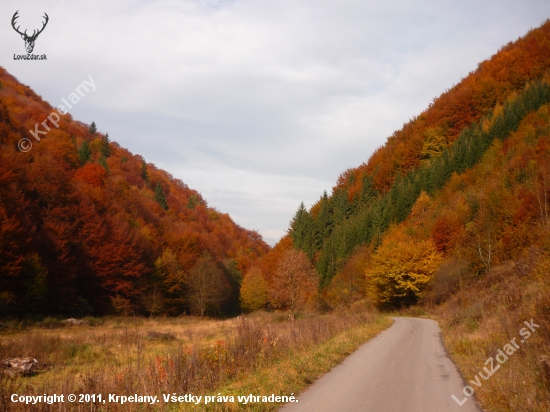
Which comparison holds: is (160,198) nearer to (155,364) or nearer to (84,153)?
(84,153)

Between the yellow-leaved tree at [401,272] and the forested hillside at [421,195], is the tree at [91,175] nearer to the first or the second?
the forested hillside at [421,195]

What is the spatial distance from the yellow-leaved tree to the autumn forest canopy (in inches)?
5.9

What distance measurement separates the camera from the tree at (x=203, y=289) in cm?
5906

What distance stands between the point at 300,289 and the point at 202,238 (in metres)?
54.6

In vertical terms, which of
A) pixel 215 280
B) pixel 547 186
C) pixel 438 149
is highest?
pixel 438 149

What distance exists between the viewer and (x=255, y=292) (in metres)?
69.3

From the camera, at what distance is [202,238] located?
9019 centimetres

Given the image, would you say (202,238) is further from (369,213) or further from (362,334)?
(362,334)

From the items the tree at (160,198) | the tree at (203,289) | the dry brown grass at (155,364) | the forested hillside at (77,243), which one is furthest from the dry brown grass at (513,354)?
the tree at (160,198)

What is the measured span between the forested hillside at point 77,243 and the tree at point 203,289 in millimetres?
171

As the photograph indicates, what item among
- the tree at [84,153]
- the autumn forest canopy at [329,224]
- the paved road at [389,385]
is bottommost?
the paved road at [389,385]

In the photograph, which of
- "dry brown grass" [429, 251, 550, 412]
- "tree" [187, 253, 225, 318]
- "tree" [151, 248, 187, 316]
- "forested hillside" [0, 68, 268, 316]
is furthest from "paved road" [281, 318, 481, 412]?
"tree" [187, 253, 225, 318]

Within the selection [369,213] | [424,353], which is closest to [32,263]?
[424,353]

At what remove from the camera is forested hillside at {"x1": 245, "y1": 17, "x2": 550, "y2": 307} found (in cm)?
4462
